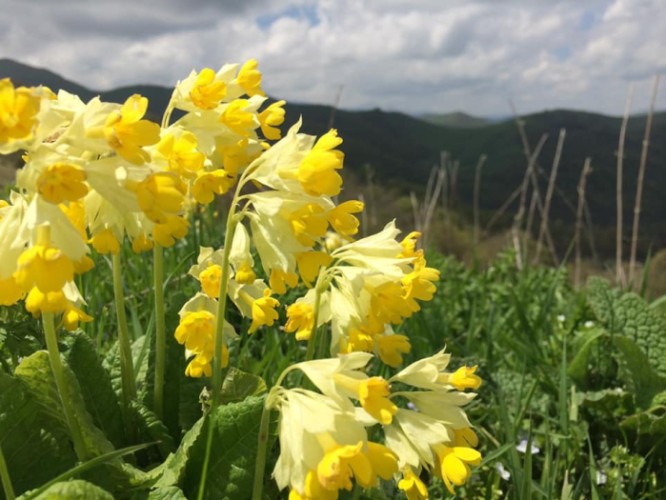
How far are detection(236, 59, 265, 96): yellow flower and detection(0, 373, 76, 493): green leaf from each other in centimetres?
77

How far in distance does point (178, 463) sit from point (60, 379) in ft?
0.98

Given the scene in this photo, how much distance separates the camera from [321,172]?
130cm

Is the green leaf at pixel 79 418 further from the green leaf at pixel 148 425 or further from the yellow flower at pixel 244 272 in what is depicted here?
the yellow flower at pixel 244 272

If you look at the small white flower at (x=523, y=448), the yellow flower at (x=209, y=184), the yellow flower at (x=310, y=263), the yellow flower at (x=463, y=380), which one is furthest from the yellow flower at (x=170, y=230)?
the small white flower at (x=523, y=448)

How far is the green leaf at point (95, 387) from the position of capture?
5.48 ft

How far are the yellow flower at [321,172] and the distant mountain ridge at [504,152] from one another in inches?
2098

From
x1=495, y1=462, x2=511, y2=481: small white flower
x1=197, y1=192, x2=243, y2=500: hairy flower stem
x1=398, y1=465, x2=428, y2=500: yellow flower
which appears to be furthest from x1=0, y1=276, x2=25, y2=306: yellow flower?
x1=495, y1=462, x2=511, y2=481: small white flower

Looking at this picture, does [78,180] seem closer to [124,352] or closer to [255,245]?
[255,245]

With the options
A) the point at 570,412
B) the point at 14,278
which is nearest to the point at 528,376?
the point at 570,412

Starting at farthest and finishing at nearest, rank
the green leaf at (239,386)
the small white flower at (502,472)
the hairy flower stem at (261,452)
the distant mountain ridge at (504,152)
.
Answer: the distant mountain ridge at (504,152), the small white flower at (502,472), the green leaf at (239,386), the hairy flower stem at (261,452)

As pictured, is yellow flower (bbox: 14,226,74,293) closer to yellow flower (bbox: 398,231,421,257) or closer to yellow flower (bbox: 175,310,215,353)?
yellow flower (bbox: 175,310,215,353)

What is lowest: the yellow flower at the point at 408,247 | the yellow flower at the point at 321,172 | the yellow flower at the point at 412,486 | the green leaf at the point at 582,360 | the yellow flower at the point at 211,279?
the green leaf at the point at 582,360

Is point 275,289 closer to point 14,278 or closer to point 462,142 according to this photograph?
point 14,278

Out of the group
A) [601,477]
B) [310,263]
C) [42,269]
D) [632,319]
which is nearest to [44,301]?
[42,269]
